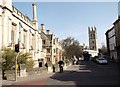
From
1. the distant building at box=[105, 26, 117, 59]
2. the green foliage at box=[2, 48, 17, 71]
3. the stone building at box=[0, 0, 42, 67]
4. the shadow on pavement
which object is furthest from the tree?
the green foliage at box=[2, 48, 17, 71]

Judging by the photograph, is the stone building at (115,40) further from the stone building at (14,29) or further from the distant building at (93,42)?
the distant building at (93,42)

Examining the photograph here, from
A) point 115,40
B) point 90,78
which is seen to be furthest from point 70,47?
point 90,78

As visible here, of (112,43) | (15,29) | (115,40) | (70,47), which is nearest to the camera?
(15,29)

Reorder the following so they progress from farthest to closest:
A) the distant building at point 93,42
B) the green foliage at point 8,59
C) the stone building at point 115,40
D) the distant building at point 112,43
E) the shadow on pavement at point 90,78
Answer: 1. the distant building at point 93,42
2. the distant building at point 112,43
3. the stone building at point 115,40
4. the green foliage at point 8,59
5. the shadow on pavement at point 90,78

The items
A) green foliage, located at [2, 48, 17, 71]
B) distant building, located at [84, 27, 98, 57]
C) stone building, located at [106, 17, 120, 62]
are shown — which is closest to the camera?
green foliage, located at [2, 48, 17, 71]

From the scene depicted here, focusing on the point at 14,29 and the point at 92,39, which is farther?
the point at 92,39

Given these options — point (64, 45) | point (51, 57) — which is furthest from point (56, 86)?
point (64, 45)

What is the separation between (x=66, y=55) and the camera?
9012 centimetres

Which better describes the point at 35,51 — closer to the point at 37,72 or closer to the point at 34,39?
the point at 34,39

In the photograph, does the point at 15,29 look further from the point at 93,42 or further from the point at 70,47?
the point at 93,42

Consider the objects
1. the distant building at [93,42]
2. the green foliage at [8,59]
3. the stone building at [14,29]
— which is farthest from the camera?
the distant building at [93,42]

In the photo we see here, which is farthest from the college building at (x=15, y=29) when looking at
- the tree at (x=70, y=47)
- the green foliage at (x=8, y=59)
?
the tree at (x=70, y=47)

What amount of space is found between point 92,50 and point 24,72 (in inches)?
5442

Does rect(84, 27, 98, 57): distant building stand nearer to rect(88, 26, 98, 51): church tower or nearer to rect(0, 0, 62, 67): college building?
rect(88, 26, 98, 51): church tower
